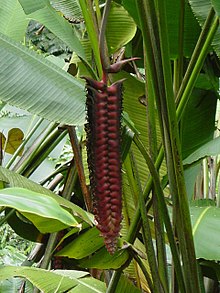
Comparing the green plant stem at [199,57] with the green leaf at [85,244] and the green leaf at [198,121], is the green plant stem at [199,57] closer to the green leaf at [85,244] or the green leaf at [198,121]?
the green leaf at [85,244]

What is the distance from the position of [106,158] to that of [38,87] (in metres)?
0.24

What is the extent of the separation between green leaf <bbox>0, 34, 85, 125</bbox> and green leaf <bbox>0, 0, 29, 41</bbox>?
12.6 inches

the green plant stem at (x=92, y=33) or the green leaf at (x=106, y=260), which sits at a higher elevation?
the green plant stem at (x=92, y=33)

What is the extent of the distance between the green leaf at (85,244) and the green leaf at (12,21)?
54cm

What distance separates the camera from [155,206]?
3.09ft

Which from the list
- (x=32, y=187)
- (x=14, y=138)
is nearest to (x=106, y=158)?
(x=32, y=187)

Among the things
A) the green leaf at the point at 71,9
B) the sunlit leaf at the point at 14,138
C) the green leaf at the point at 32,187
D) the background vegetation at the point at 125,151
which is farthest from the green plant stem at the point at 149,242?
the sunlit leaf at the point at 14,138

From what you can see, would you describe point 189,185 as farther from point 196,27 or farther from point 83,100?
point 83,100

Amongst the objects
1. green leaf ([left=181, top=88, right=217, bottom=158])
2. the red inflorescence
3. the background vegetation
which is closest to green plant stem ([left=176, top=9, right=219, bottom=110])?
the background vegetation

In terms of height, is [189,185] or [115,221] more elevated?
[189,185]

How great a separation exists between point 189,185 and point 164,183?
17cm

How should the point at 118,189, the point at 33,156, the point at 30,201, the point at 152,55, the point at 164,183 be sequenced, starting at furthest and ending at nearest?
the point at 33,156 < the point at 164,183 < the point at 152,55 < the point at 118,189 < the point at 30,201

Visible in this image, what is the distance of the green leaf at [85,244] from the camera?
85 centimetres

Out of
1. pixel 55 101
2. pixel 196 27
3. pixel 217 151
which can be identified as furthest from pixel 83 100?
pixel 196 27
